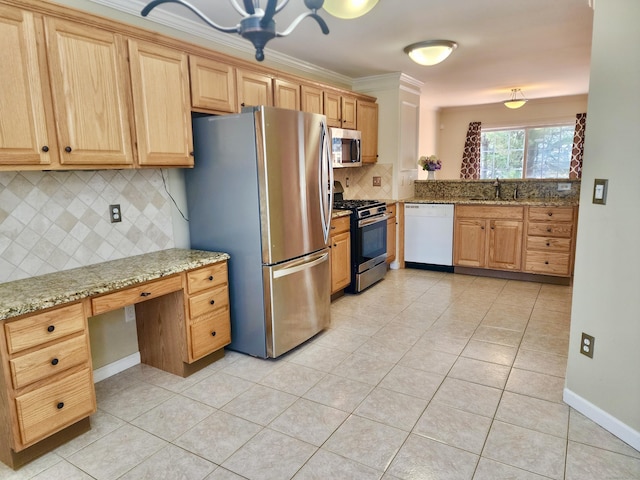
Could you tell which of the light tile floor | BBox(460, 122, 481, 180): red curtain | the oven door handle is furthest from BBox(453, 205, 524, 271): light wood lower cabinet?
BBox(460, 122, 481, 180): red curtain

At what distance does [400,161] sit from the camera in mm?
5172

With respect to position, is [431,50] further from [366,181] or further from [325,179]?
[366,181]

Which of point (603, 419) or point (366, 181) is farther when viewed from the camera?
point (366, 181)

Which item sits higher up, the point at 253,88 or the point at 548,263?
the point at 253,88

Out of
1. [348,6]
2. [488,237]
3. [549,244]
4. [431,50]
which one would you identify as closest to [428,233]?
[488,237]

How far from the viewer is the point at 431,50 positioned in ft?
11.9

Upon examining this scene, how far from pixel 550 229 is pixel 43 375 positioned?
460 centimetres

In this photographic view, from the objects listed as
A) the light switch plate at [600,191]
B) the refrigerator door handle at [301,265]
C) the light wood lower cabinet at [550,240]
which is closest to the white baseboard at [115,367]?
the refrigerator door handle at [301,265]

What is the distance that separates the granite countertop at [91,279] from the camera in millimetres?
1833

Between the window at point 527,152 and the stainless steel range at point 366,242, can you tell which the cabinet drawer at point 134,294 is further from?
the window at point 527,152

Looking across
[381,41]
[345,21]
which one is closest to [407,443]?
[345,21]

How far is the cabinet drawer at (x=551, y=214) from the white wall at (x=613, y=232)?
249cm

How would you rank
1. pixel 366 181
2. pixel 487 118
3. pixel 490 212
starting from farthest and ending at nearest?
pixel 487 118 → pixel 366 181 → pixel 490 212

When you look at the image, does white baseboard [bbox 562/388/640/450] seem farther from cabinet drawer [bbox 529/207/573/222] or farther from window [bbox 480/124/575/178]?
window [bbox 480/124/575/178]
